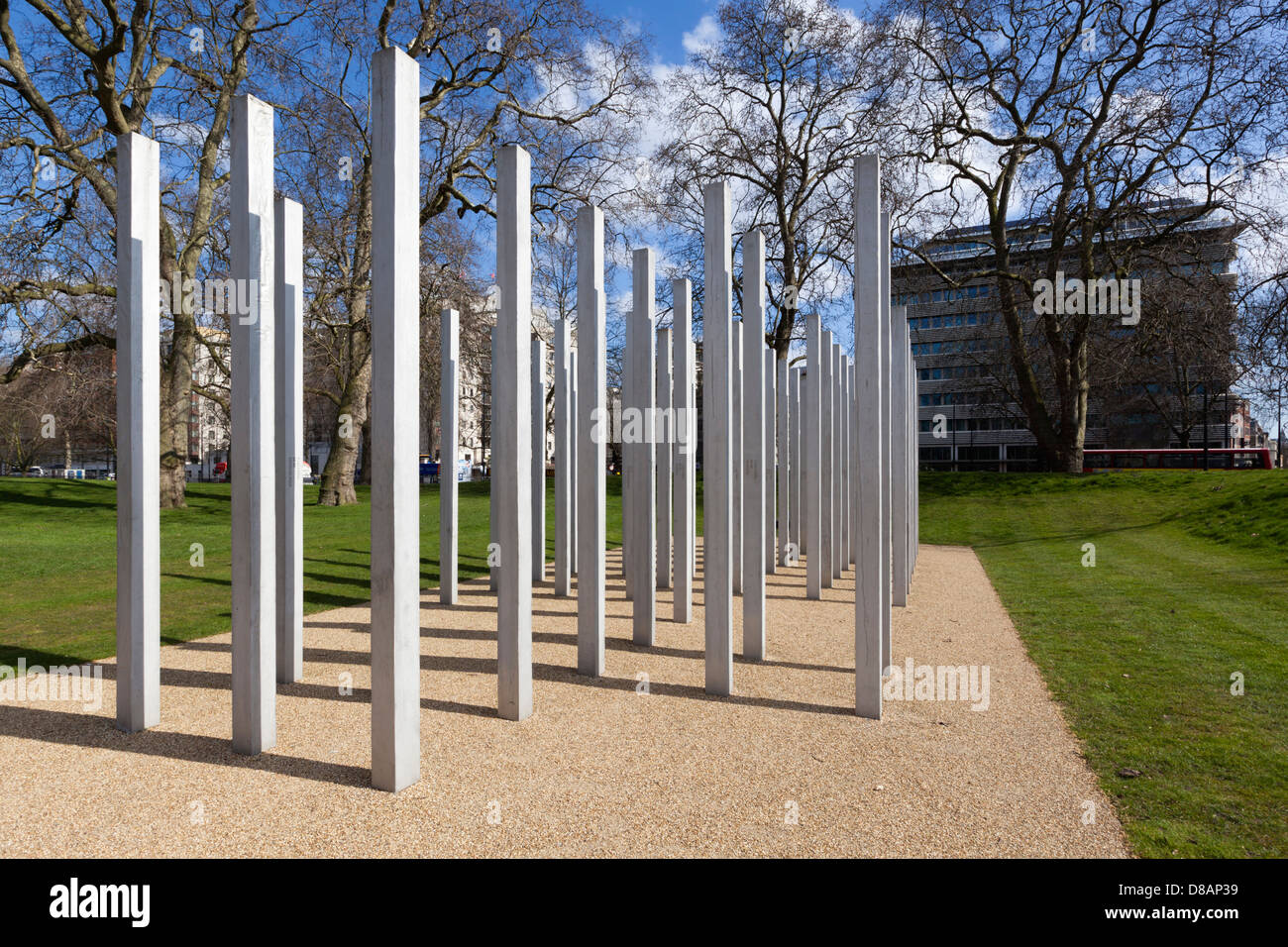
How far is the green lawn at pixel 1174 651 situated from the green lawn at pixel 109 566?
787 cm

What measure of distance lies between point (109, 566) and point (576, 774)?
445 inches

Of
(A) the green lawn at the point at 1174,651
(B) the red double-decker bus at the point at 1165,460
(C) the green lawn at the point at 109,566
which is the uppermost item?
(B) the red double-decker bus at the point at 1165,460

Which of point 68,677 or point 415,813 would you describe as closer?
point 415,813

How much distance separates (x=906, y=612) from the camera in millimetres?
9453

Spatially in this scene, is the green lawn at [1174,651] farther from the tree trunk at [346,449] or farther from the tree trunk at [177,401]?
the tree trunk at [177,401]

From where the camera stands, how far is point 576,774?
13.9 feet

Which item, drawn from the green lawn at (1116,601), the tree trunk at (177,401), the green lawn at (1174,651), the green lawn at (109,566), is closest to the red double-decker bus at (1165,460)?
the green lawn at (1116,601)

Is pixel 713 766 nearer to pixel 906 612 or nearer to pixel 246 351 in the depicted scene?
pixel 246 351

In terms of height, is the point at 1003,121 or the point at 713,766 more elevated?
the point at 1003,121

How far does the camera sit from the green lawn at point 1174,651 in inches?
150

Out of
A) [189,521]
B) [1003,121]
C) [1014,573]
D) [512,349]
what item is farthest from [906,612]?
[1003,121]

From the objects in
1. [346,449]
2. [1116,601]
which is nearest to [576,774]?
[1116,601]

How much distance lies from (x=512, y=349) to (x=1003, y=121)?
94.3ft

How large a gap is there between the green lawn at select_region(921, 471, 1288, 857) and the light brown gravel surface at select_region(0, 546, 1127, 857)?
1.01 ft
